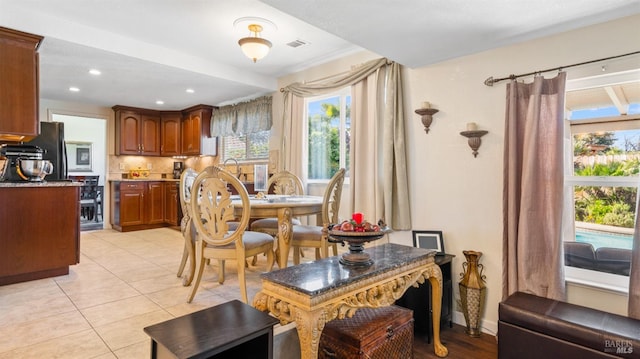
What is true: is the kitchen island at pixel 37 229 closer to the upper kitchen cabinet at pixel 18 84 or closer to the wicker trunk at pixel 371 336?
the upper kitchen cabinet at pixel 18 84

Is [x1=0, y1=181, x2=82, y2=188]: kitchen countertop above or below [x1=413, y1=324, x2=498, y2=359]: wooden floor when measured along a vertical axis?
above

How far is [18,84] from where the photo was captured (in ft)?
10.2

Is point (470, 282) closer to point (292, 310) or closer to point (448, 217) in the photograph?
point (448, 217)

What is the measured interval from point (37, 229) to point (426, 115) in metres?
3.83

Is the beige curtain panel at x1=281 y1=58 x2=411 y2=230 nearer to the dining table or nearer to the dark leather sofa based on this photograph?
the dining table

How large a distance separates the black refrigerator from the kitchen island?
3.47ft

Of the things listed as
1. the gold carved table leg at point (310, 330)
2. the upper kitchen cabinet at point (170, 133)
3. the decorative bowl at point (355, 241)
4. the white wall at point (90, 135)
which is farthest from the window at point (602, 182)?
the white wall at point (90, 135)

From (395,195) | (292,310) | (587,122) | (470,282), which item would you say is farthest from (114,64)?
(587,122)

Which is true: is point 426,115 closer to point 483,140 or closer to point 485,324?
point 483,140

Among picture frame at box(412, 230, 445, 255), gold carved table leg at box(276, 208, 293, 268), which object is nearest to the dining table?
gold carved table leg at box(276, 208, 293, 268)

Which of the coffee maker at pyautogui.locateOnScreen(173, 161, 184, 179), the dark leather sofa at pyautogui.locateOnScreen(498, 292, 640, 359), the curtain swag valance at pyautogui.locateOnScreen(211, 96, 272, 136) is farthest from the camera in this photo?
the coffee maker at pyautogui.locateOnScreen(173, 161, 184, 179)

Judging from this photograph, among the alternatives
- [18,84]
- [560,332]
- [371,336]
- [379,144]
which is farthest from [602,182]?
[18,84]

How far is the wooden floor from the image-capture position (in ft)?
7.00

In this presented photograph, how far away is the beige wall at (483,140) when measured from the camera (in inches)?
83.6
